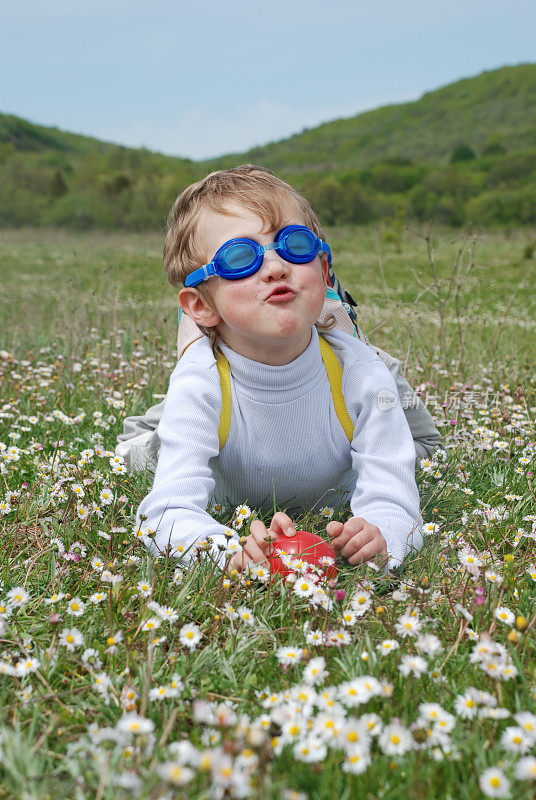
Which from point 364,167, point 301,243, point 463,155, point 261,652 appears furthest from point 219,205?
point 364,167

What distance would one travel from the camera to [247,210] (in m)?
2.75

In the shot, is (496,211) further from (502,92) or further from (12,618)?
(502,92)

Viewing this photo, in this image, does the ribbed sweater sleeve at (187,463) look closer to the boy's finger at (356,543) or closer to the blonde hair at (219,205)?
the blonde hair at (219,205)

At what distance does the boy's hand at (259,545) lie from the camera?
2.27m

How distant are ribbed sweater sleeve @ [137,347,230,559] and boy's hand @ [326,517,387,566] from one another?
43cm

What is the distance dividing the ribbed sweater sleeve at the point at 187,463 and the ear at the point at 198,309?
152mm

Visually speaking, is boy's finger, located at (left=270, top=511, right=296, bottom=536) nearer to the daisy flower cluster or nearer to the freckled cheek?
the daisy flower cluster

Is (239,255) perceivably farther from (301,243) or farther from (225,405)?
(225,405)

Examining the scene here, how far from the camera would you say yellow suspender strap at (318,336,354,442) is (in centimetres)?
292

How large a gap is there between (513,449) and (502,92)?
479 ft

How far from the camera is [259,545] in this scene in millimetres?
2314

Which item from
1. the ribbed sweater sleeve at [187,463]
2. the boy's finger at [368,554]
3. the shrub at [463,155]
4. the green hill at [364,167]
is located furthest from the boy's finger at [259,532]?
the shrub at [463,155]

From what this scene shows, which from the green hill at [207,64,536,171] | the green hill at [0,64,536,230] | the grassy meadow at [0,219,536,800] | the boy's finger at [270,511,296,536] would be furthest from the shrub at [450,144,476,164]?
the boy's finger at [270,511,296,536]

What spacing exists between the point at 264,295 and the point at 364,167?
352 feet
